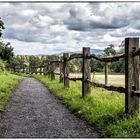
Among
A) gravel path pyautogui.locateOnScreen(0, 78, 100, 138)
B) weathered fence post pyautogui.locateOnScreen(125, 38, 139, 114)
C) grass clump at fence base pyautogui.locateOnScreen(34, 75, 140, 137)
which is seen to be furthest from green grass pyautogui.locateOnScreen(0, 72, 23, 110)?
weathered fence post pyautogui.locateOnScreen(125, 38, 139, 114)

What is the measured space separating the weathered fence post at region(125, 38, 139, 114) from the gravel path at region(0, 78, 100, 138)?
0.94 meters

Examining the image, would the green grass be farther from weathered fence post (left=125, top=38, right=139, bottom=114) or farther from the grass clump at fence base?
weathered fence post (left=125, top=38, right=139, bottom=114)

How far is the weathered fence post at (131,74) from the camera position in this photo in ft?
26.5

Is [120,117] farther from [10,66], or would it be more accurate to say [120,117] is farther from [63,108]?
[10,66]

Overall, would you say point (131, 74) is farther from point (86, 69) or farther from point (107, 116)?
point (86, 69)

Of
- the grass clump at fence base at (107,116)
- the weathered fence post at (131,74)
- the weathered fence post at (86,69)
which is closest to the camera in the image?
the grass clump at fence base at (107,116)

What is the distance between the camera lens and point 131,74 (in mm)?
8219

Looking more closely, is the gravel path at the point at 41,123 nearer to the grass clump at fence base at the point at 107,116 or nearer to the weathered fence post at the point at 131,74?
the grass clump at fence base at the point at 107,116

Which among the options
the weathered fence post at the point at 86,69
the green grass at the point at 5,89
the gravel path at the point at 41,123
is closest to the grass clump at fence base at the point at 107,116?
the gravel path at the point at 41,123

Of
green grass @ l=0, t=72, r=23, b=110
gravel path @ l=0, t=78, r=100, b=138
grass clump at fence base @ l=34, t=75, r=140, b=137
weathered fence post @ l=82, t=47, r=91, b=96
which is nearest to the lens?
grass clump at fence base @ l=34, t=75, r=140, b=137

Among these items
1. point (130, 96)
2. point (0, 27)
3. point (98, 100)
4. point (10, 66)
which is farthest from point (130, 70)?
point (10, 66)

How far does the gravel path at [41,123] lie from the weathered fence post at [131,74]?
94cm

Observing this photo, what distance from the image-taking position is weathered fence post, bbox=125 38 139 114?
8070 millimetres

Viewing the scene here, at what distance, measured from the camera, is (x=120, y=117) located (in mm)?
7926
